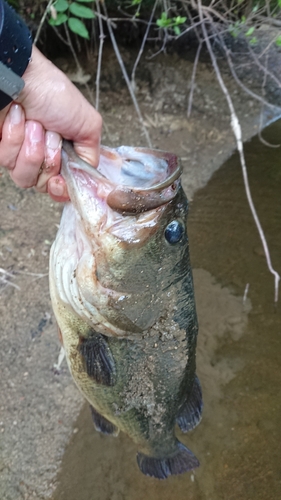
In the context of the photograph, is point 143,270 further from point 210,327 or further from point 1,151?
point 210,327

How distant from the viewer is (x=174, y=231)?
1460 millimetres

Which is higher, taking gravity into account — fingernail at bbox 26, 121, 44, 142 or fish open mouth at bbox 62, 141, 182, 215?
fingernail at bbox 26, 121, 44, 142

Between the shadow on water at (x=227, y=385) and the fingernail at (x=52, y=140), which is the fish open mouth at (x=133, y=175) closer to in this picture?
the fingernail at (x=52, y=140)

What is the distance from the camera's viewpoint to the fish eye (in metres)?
1.45

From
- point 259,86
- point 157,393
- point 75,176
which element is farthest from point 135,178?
point 259,86

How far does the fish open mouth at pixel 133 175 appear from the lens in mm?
1287

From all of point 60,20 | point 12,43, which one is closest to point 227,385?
point 12,43

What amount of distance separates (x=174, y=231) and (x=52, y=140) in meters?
0.52

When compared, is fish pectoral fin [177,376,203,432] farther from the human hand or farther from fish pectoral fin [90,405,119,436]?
the human hand

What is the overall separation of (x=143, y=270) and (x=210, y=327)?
1.81 meters

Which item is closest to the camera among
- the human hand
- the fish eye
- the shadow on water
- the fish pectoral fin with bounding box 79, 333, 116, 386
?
the human hand

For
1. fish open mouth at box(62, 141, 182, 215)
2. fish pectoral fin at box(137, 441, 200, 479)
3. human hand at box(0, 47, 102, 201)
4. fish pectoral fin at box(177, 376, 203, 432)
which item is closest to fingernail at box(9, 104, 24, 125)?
human hand at box(0, 47, 102, 201)

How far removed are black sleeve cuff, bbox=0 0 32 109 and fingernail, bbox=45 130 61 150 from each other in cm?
17

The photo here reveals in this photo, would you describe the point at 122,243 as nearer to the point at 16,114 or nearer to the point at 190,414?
the point at 16,114
